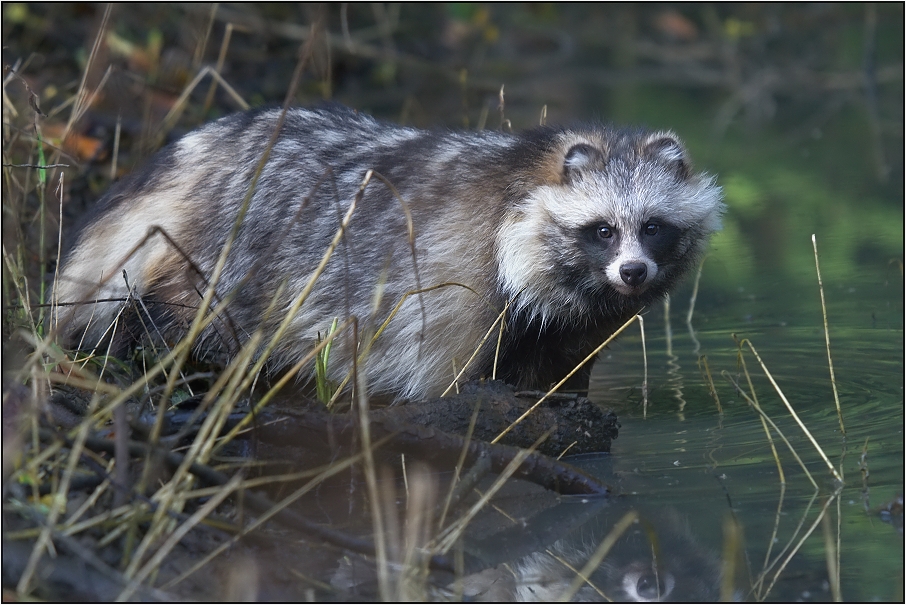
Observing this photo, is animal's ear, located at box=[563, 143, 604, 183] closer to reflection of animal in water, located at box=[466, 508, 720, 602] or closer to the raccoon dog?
the raccoon dog

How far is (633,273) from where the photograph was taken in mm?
4320

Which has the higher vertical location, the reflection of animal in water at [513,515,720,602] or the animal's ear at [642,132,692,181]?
the animal's ear at [642,132,692,181]

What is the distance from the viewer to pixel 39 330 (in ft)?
14.4

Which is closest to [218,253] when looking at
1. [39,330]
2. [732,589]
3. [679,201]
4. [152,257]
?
[152,257]

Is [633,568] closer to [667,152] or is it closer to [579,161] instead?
[579,161]

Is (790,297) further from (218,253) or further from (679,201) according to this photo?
(218,253)

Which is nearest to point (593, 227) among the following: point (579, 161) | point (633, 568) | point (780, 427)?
point (579, 161)

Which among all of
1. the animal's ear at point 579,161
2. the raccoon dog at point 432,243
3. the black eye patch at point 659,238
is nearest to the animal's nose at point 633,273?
the raccoon dog at point 432,243

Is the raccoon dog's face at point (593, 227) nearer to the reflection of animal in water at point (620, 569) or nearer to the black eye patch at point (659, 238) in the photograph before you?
the black eye patch at point (659, 238)

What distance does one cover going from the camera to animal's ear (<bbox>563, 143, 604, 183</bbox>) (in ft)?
14.9

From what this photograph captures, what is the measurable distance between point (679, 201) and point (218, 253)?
2009 mm

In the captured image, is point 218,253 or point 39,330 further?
point 218,253

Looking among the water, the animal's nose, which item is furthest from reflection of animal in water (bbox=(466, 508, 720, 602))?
the animal's nose

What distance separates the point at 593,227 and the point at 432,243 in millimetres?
651
